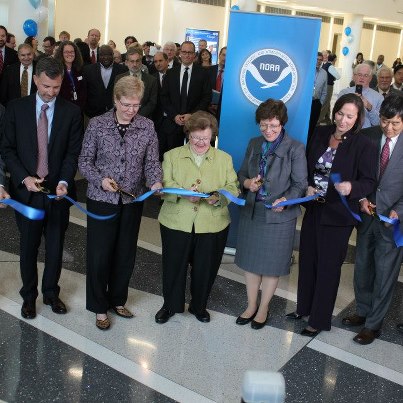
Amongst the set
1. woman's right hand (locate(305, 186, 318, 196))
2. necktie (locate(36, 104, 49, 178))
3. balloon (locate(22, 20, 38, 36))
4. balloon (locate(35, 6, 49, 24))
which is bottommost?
woman's right hand (locate(305, 186, 318, 196))

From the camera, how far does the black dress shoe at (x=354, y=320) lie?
12.7 feet

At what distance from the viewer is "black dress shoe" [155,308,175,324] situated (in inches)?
145

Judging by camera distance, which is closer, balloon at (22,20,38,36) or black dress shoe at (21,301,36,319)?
black dress shoe at (21,301,36,319)

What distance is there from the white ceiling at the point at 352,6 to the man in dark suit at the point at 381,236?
21147 millimetres

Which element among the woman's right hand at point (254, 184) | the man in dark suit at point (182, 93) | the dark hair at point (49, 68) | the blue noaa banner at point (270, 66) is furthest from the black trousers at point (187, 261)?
the man in dark suit at point (182, 93)

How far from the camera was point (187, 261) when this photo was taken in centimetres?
360

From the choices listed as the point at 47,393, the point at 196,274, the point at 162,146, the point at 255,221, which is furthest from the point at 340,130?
the point at 162,146

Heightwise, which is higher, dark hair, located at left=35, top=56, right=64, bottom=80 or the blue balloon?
the blue balloon

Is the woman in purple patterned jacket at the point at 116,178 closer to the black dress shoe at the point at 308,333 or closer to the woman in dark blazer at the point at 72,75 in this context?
the black dress shoe at the point at 308,333

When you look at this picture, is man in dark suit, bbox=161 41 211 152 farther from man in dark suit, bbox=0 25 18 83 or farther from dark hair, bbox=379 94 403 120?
dark hair, bbox=379 94 403 120

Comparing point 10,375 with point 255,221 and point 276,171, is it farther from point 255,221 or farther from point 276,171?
point 276,171

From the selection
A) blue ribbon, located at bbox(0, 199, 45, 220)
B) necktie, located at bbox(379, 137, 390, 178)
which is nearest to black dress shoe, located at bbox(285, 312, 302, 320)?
necktie, located at bbox(379, 137, 390, 178)

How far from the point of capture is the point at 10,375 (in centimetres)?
295

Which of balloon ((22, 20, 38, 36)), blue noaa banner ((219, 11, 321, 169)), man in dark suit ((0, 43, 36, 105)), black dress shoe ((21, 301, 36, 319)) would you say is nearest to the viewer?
black dress shoe ((21, 301, 36, 319))
